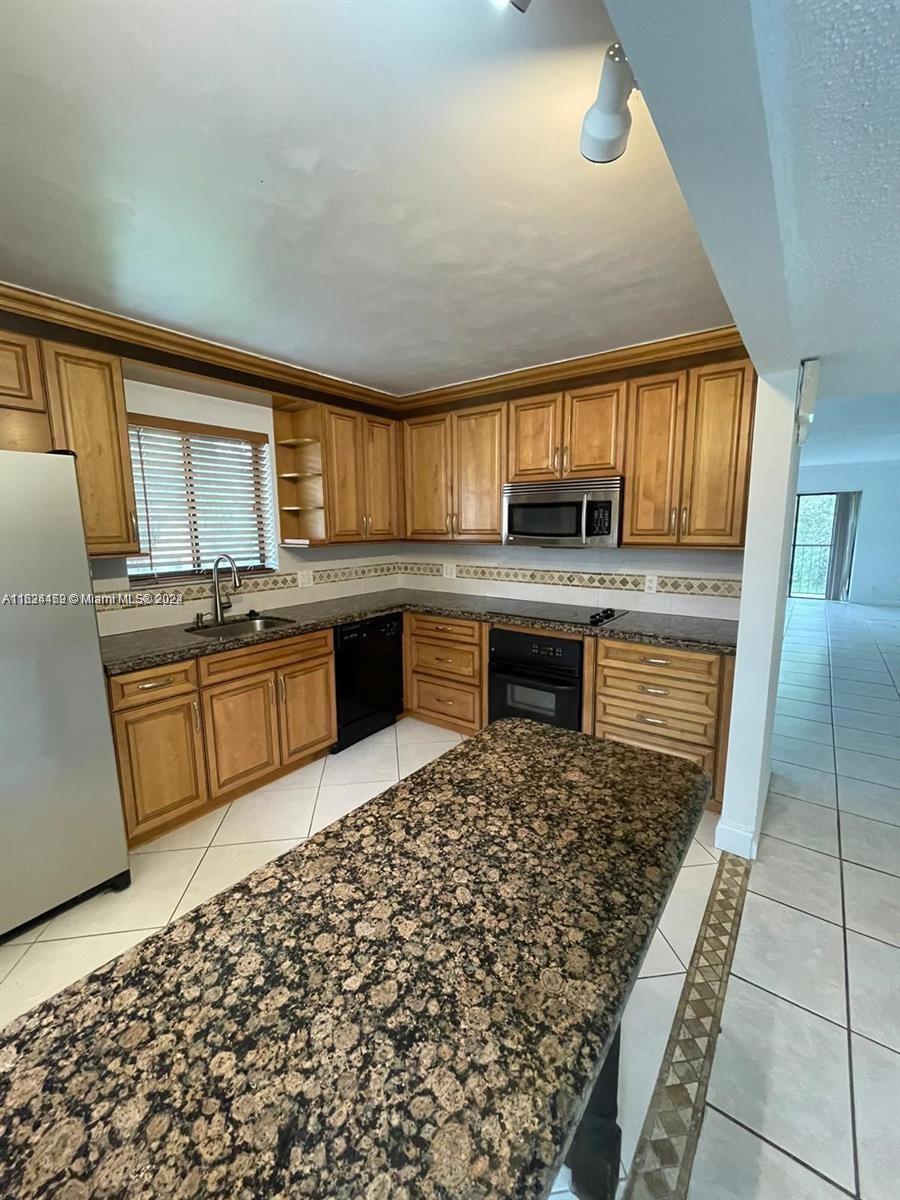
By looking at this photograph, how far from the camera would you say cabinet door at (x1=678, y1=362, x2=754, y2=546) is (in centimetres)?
252

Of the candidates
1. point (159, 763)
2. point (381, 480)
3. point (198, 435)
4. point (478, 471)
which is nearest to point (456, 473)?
point (478, 471)

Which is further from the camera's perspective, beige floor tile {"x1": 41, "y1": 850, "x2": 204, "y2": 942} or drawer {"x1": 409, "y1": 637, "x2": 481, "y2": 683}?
drawer {"x1": 409, "y1": 637, "x2": 481, "y2": 683}

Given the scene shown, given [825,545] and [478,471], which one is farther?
[825,545]

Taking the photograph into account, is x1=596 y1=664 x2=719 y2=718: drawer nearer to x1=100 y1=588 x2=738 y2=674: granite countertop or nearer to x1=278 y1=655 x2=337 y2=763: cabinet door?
x1=100 y1=588 x2=738 y2=674: granite countertop

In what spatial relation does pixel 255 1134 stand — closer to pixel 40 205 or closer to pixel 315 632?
pixel 40 205

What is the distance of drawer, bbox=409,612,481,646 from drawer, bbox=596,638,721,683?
85cm

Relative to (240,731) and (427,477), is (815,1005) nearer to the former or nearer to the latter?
(240,731)

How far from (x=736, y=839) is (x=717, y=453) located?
6.10ft

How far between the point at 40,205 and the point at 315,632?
6.87ft

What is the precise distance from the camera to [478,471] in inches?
137

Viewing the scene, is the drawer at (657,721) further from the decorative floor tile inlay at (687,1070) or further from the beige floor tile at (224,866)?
the beige floor tile at (224,866)

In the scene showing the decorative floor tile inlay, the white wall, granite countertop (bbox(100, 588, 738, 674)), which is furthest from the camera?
the white wall

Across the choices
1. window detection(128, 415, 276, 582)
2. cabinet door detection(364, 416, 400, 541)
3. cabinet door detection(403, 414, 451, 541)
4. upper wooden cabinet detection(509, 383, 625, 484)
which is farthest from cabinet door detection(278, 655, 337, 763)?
upper wooden cabinet detection(509, 383, 625, 484)

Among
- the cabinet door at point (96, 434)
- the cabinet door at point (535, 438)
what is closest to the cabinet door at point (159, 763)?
the cabinet door at point (96, 434)
